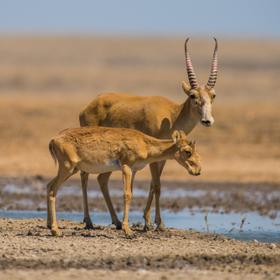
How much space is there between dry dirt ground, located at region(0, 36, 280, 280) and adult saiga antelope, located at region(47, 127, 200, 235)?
90 cm

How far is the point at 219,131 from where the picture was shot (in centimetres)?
3472

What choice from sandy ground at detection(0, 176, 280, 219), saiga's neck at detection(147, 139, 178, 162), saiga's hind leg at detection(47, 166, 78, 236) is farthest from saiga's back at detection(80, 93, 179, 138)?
sandy ground at detection(0, 176, 280, 219)

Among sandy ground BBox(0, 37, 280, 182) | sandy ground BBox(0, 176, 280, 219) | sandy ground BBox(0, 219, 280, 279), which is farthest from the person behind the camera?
sandy ground BBox(0, 37, 280, 182)

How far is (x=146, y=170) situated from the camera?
96.2 ft

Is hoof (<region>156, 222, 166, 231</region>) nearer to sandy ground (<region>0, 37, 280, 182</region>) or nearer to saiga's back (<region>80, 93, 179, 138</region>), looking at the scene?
saiga's back (<region>80, 93, 179, 138</region>)

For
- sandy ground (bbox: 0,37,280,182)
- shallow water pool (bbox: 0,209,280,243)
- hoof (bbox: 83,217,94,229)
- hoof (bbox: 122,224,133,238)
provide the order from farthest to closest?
sandy ground (bbox: 0,37,280,182)
shallow water pool (bbox: 0,209,280,243)
hoof (bbox: 83,217,94,229)
hoof (bbox: 122,224,133,238)

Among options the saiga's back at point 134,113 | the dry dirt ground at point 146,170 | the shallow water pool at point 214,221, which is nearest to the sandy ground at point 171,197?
the dry dirt ground at point 146,170

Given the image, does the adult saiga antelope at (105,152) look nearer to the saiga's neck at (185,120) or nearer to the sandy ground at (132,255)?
the sandy ground at (132,255)

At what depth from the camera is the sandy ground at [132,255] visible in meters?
13.2

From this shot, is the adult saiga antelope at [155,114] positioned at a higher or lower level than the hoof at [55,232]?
higher

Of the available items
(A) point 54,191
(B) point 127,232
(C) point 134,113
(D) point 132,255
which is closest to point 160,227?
(B) point 127,232

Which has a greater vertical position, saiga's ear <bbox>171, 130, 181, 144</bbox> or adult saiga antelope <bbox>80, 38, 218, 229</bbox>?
adult saiga antelope <bbox>80, 38, 218, 229</bbox>

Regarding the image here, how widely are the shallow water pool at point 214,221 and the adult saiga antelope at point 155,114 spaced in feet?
4.24

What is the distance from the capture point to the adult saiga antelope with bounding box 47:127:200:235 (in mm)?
16344
